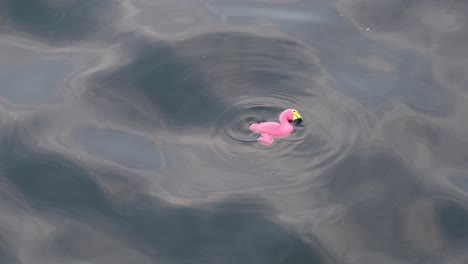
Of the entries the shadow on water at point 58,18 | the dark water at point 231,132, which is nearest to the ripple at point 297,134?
the dark water at point 231,132

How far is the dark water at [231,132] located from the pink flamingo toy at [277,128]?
0.06 metres

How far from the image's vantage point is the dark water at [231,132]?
3635 mm

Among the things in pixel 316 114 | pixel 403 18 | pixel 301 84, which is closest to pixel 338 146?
pixel 316 114

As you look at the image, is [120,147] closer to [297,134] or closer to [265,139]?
[265,139]

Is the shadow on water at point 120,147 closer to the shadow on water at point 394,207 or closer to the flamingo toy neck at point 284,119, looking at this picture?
the flamingo toy neck at point 284,119

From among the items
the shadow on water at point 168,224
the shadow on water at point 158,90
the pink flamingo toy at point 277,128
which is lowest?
the shadow on water at point 168,224

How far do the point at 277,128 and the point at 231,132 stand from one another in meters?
0.27

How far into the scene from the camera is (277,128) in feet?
13.5

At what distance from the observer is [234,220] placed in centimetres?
369

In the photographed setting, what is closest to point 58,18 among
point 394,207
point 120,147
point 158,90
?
point 158,90

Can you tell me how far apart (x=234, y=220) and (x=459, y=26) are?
243cm

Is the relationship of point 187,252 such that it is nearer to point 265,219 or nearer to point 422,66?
point 265,219

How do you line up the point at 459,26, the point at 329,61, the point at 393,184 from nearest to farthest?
1. the point at 393,184
2. the point at 329,61
3. the point at 459,26

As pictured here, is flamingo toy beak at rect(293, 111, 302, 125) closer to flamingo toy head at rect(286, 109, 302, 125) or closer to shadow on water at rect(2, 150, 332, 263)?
flamingo toy head at rect(286, 109, 302, 125)
